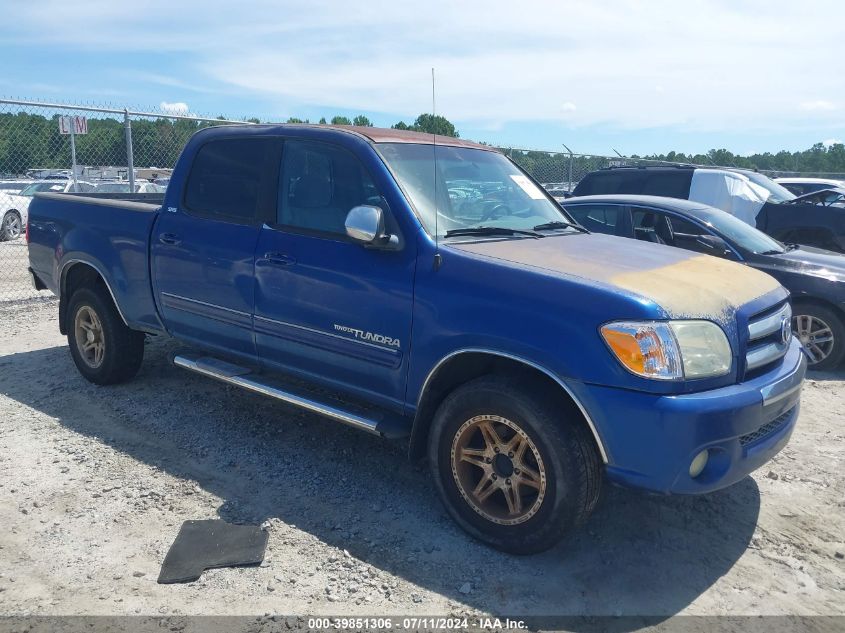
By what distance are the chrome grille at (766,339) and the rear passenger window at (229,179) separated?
9.68 ft

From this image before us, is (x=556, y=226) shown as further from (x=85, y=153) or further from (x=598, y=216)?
(x=85, y=153)

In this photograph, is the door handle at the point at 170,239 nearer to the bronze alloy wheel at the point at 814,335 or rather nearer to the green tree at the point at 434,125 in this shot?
the green tree at the point at 434,125

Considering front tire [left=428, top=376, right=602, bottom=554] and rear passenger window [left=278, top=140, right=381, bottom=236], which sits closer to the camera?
front tire [left=428, top=376, right=602, bottom=554]

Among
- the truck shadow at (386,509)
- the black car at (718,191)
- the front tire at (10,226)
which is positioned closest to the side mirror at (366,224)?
the truck shadow at (386,509)

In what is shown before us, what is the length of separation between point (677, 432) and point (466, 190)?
79.1 inches

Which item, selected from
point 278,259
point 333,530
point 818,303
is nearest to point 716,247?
point 818,303

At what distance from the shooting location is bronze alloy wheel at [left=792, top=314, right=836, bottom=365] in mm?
6734

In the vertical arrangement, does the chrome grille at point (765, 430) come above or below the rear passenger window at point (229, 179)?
below

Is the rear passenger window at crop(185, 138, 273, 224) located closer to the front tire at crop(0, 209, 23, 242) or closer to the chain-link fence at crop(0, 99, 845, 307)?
the chain-link fence at crop(0, 99, 845, 307)

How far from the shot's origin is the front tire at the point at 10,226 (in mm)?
17078

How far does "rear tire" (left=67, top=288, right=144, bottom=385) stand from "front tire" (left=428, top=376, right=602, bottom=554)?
10.2 ft

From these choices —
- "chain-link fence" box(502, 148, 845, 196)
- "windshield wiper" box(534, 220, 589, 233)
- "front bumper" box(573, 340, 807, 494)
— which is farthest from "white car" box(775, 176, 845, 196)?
"front bumper" box(573, 340, 807, 494)

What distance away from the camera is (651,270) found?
364 cm

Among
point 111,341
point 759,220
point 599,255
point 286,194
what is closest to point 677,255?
point 599,255
